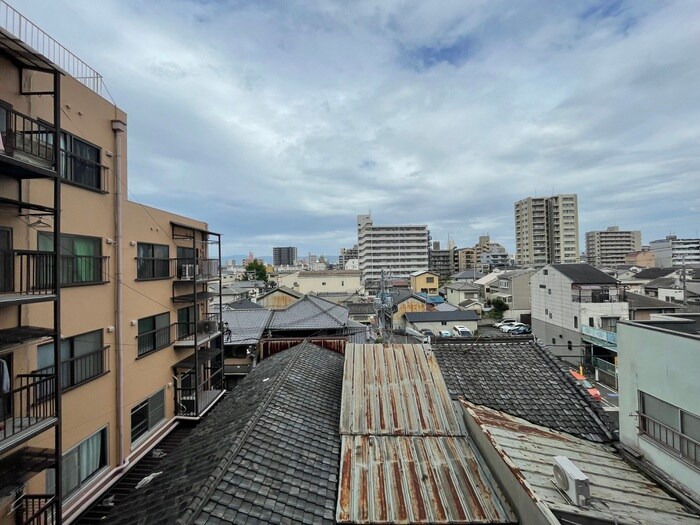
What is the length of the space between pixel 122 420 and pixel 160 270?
4.58m

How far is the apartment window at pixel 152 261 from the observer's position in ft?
33.3

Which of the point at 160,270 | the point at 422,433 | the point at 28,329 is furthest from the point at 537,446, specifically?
the point at 160,270

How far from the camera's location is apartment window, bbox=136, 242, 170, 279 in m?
10.1

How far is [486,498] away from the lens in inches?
200

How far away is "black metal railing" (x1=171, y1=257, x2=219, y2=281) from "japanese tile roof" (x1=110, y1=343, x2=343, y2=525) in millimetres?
5774

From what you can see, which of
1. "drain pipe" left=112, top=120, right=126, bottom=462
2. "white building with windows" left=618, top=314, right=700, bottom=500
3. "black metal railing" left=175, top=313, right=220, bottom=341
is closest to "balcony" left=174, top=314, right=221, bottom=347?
"black metal railing" left=175, top=313, right=220, bottom=341

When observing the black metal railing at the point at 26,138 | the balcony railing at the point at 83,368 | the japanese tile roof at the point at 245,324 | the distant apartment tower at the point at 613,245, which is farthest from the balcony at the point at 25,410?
the distant apartment tower at the point at 613,245

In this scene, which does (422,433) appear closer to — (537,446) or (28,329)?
(537,446)

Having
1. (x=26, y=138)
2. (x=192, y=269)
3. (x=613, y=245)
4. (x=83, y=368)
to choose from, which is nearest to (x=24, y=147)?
(x=26, y=138)

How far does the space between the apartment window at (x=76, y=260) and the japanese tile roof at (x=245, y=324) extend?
9.31 meters

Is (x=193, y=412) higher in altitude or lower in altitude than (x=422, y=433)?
lower

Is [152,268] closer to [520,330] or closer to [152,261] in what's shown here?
[152,261]

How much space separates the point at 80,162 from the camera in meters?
7.99

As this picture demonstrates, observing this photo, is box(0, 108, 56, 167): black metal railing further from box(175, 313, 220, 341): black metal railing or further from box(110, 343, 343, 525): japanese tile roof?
box(175, 313, 220, 341): black metal railing
